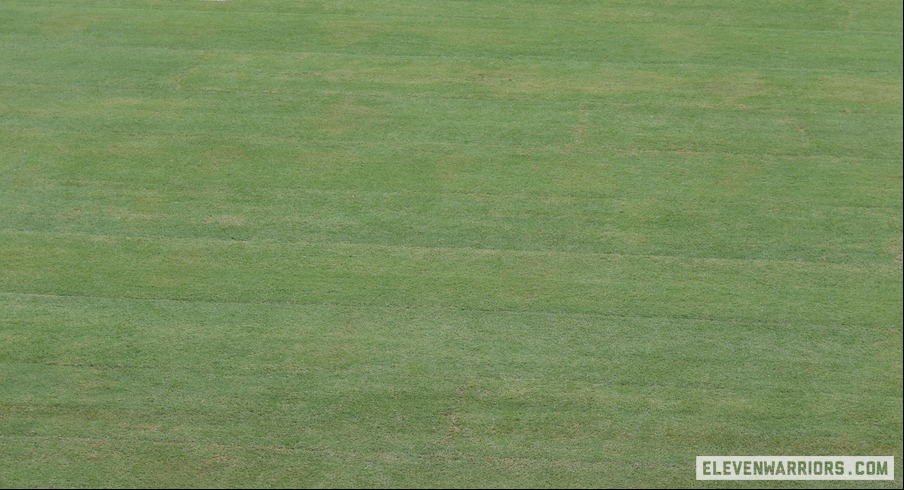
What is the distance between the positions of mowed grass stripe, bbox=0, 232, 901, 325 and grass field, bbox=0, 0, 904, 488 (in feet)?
0.15

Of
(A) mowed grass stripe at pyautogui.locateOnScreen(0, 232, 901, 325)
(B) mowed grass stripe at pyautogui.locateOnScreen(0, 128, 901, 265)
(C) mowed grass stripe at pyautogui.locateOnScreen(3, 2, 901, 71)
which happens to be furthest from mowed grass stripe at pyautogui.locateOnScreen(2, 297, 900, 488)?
(C) mowed grass stripe at pyautogui.locateOnScreen(3, 2, 901, 71)

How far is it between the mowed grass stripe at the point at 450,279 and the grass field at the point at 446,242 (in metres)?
0.04

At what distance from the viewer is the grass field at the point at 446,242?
37.3 feet

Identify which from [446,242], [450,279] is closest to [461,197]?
[446,242]

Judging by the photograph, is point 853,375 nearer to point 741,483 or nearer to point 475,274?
point 741,483

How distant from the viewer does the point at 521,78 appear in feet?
62.3

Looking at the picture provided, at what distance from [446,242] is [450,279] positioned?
0.91 m

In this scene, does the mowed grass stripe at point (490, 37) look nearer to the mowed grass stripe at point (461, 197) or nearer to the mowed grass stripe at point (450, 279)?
the mowed grass stripe at point (461, 197)

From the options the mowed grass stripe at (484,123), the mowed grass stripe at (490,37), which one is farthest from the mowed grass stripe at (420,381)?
the mowed grass stripe at (490,37)

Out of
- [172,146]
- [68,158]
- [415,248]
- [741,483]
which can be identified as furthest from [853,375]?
[68,158]

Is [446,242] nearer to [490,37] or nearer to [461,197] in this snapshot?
[461,197]

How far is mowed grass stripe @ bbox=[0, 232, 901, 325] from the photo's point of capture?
43.5 ft

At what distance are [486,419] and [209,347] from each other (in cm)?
323

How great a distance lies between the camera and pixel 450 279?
13758mm
